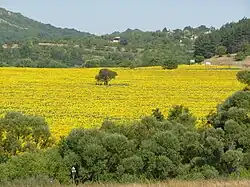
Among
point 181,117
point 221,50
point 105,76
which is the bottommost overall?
point 105,76

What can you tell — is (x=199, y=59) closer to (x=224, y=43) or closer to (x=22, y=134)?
(x=224, y=43)

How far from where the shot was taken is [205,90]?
160 ft

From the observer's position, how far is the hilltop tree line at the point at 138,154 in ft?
51.9

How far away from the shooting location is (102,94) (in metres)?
45.3

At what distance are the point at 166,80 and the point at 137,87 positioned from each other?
8.14m

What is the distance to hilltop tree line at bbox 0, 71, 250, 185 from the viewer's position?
1582 centimetres

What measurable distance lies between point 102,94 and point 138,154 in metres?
28.8

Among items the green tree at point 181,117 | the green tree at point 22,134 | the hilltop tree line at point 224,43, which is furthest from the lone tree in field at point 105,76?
the hilltop tree line at point 224,43

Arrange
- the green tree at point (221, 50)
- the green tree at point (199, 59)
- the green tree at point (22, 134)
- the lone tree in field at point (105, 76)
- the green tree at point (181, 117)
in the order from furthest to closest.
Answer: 1. the green tree at point (221, 50)
2. the green tree at point (199, 59)
3. the lone tree in field at point (105, 76)
4. the green tree at point (181, 117)
5. the green tree at point (22, 134)

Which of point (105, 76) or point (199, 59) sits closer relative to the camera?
point (105, 76)

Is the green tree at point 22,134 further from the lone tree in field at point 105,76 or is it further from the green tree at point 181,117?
the lone tree in field at point 105,76

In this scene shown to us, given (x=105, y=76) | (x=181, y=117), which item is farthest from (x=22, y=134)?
(x=105, y=76)

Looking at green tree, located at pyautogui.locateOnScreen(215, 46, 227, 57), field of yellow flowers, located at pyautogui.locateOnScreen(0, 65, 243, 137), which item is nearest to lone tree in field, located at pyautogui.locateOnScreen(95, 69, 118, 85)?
field of yellow flowers, located at pyautogui.locateOnScreen(0, 65, 243, 137)

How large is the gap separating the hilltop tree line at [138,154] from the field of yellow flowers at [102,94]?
23.1 feet
